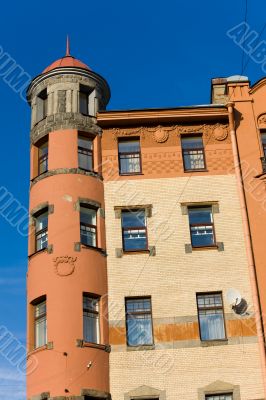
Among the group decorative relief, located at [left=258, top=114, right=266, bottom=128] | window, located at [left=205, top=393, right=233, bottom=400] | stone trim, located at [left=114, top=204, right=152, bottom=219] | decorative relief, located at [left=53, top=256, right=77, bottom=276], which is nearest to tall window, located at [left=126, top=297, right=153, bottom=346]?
decorative relief, located at [left=53, top=256, right=77, bottom=276]

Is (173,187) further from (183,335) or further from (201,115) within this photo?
(183,335)

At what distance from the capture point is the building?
21.6 meters

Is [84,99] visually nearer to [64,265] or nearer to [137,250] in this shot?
[137,250]

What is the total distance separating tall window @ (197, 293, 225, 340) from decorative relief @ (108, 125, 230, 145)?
6.81 m

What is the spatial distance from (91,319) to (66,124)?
26.9 ft

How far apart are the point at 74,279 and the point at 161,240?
3779 millimetres

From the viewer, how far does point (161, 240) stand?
79.3 ft

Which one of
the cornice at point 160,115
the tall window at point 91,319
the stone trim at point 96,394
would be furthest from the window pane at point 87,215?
the stone trim at point 96,394

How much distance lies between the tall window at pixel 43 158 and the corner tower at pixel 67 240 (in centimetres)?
5

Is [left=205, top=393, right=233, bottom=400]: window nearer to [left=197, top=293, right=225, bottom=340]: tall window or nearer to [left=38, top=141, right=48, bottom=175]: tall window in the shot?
[left=197, top=293, right=225, bottom=340]: tall window

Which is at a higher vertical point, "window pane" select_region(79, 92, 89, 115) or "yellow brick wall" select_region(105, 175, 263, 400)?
"window pane" select_region(79, 92, 89, 115)

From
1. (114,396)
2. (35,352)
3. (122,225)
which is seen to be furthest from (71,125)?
(114,396)

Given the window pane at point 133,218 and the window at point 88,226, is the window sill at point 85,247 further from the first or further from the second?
the window pane at point 133,218

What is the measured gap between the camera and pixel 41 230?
2450 cm
